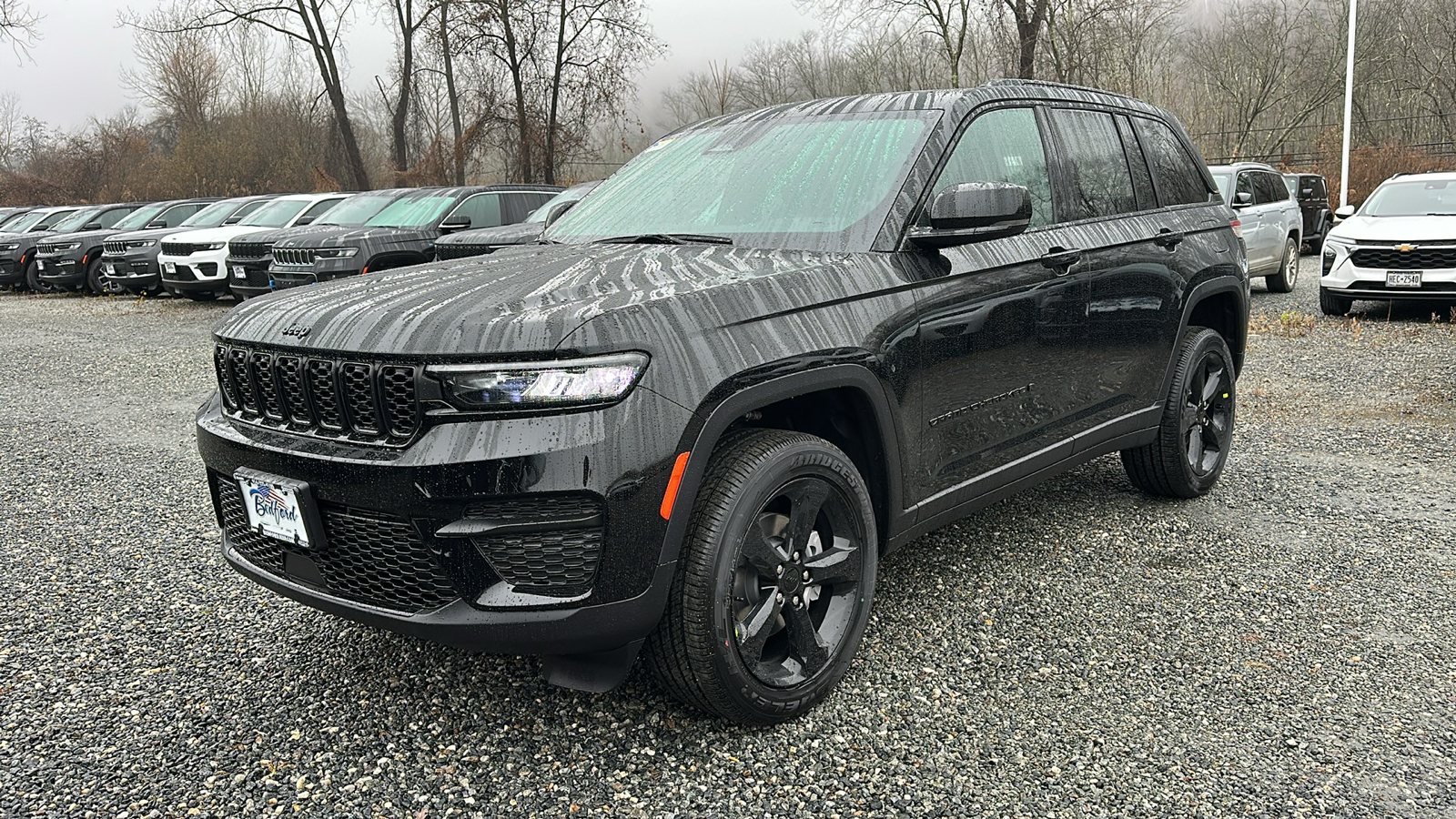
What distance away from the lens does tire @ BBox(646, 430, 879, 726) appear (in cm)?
262

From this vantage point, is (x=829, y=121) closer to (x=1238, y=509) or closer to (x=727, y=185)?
(x=727, y=185)

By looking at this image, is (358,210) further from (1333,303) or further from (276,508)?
(276,508)

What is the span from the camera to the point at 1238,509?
15.7ft

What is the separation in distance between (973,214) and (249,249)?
42.2 ft

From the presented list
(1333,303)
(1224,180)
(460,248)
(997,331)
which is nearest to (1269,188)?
(1224,180)

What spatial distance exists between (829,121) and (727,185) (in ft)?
1.48

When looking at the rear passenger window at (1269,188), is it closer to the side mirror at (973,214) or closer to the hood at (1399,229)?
the hood at (1399,229)

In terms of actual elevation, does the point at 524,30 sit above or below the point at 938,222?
above

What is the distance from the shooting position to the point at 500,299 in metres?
2.64

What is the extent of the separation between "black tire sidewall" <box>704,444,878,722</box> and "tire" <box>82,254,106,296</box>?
20.1 meters

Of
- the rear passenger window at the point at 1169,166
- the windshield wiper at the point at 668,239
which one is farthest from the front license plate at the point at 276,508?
the rear passenger window at the point at 1169,166

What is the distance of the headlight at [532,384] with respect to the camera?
7.84ft

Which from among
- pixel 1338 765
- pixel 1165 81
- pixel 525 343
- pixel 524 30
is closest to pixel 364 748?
pixel 525 343

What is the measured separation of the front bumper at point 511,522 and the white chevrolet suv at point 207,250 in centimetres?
1394
